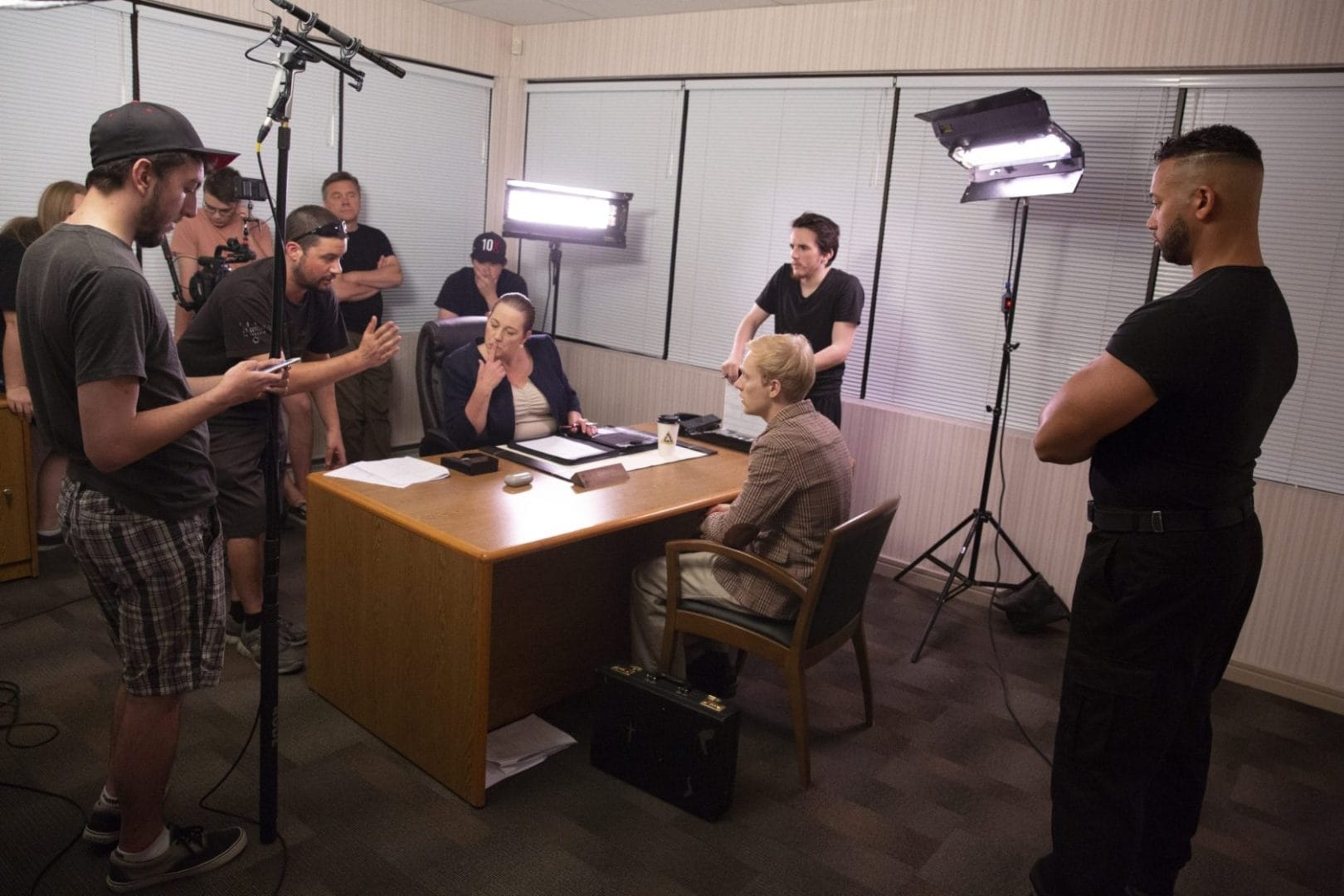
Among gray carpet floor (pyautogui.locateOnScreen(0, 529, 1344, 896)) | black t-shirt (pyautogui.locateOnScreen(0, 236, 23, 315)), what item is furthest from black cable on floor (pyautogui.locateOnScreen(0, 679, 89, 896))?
black t-shirt (pyautogui.locateOnScreen(0, 236, 23, 315))

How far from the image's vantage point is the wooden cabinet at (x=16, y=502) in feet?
11.8

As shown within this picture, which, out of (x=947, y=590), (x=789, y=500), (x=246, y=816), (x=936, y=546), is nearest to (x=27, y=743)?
(x=246, y=816)

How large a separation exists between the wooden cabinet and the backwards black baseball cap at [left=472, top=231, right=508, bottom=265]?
254 cm

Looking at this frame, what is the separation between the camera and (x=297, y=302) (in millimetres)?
3027

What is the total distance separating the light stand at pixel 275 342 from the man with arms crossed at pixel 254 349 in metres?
0.82

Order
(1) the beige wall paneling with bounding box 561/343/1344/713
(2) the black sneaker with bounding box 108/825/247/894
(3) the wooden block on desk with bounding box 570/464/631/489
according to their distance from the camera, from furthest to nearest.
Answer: (1) the beige wall paneling with bounding box 561/343/1344/713 < (3) the wooden block on desk with bounding box 570/464/631/489 < (2) the black sneaker with bounding box 108/825/247/894

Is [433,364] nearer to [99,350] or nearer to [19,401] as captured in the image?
[19,401]

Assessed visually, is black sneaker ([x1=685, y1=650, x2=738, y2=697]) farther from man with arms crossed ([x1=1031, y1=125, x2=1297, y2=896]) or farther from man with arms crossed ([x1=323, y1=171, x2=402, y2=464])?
man with arms crossed ([x1=323, y1=171, x2=402, y2=464])

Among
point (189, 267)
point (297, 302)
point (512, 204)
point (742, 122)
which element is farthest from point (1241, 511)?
point (512, 204)

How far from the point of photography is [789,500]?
8.73 feet

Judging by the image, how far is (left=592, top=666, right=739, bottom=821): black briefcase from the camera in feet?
8.21

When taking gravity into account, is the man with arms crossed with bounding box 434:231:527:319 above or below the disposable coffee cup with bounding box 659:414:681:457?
above

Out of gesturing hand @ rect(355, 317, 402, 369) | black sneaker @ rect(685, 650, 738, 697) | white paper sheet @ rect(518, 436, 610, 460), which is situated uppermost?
gesturing hand @ rect(355, 317, 402, 369)

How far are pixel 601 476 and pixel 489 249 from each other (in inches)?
113
